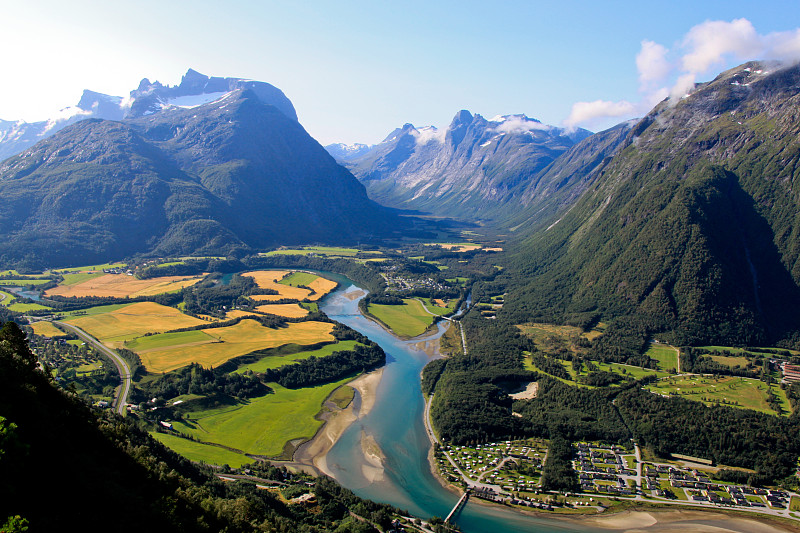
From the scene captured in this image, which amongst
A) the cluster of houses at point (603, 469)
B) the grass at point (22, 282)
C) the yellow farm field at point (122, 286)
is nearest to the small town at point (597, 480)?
the cluster of houses at point (603, 469)

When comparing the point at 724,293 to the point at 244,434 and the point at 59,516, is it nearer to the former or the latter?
the point at 244,434

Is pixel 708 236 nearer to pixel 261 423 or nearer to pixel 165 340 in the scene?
pixel 261 423

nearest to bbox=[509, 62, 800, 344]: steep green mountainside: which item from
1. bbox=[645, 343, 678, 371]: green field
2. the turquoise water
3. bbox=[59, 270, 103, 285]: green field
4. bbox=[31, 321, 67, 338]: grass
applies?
bbox=[645, 343, 678, 371]: green field

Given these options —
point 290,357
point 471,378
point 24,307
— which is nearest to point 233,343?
point 290,357

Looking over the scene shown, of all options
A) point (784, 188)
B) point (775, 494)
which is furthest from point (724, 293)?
point (775, 494)

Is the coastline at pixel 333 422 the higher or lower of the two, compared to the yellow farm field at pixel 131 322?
lower

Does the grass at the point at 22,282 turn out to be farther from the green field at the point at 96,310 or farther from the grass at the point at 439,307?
the grass at the point at 439,307

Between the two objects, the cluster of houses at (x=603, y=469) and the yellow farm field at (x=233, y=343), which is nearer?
the cluster of houses at (x=603, y=469)
